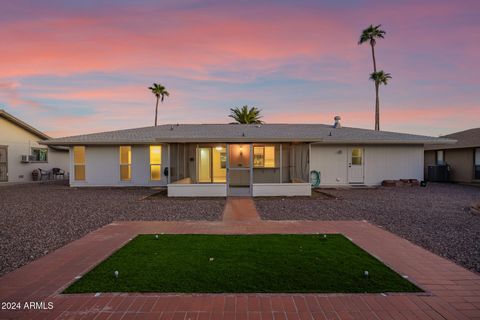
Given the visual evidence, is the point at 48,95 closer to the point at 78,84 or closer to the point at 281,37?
the point at 78,84

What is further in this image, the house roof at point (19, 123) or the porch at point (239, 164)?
the house roof at point (19, 123)

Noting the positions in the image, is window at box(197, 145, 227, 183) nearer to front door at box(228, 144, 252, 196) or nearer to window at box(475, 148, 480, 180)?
front door at box(228, 144, 252, 196)

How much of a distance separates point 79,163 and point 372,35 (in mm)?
30744

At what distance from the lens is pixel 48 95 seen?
18.9 m

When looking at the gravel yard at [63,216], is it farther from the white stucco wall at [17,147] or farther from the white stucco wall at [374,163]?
the white stucco wall at [17,147]

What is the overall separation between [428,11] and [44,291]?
50.7 feet

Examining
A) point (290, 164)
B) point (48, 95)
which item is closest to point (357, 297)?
point (290, 164)

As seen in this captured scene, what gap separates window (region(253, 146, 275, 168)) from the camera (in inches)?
536

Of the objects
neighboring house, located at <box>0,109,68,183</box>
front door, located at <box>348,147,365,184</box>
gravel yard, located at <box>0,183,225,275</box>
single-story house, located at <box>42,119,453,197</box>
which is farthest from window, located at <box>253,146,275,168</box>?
neighboring house, located at <box>0,109,68,183</box>

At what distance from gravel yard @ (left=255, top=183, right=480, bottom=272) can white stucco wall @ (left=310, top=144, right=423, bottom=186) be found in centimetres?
337

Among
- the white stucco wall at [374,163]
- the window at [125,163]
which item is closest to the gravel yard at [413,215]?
the white stucco wall at [374,163]

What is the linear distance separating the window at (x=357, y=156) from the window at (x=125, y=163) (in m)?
13.0

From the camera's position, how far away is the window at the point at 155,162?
15336 mm

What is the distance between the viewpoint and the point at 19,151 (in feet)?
62.3
